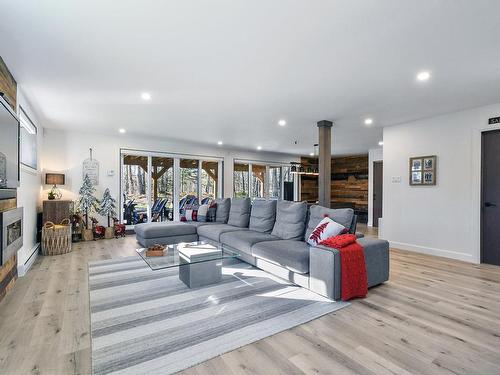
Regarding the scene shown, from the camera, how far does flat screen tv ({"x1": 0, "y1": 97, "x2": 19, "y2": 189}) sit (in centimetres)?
243

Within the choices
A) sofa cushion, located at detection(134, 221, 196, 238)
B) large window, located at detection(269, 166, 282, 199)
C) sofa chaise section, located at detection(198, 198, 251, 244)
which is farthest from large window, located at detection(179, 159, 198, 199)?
large window, located at detection(269, 166, 282, 199)

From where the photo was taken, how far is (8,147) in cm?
262

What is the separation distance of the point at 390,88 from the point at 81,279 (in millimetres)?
4509

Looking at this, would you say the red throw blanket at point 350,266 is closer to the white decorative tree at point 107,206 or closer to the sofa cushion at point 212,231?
the sofa cushion at point 212,231

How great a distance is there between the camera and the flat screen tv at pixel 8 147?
7.97ft

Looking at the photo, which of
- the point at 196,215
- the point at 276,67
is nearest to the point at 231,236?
the point at 196,215

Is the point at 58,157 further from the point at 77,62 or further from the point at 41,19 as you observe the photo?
the point at 41,19

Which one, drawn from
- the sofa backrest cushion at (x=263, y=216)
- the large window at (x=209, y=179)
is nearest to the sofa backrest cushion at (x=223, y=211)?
the sofa backrest cushion at (x=263, y=216)

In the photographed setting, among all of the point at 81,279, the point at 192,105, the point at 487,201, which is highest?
the point at 192,105

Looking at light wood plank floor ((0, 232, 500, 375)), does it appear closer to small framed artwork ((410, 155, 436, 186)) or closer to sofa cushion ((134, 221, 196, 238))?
sofa cushion ((134, 221, 196, 238))

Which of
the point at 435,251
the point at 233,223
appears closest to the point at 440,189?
the point at 435,251

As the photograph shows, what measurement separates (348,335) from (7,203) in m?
3.72

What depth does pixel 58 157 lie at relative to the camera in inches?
231

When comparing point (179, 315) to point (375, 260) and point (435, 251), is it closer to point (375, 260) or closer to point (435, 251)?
point (375, 260)
